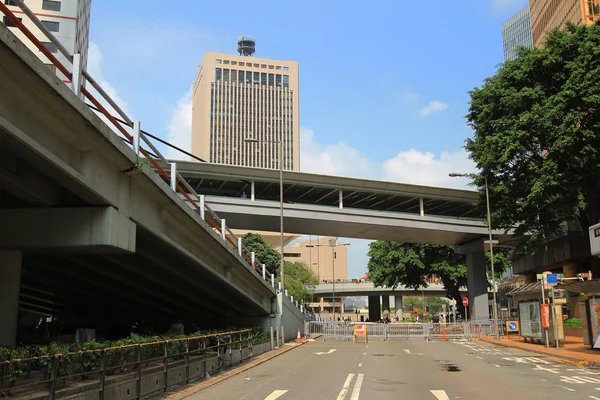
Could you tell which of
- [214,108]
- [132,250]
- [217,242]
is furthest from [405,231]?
[214,108]

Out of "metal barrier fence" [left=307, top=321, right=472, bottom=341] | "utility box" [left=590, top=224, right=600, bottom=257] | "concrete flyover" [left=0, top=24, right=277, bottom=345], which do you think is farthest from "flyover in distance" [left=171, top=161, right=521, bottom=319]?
"utility box" [left=590, top=224, right=600, bottom=257]

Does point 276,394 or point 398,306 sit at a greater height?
point 398,306

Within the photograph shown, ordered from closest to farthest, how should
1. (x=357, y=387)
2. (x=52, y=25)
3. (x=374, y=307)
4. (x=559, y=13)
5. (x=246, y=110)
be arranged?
(x=357, y=387) < (x=52, y=25) < (x=559, y=13) < (x=374, y=307) < (x=246, y=110)

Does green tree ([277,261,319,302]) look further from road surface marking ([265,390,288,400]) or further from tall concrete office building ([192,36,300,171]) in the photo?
tall concrete office building ([192,36,300,171])

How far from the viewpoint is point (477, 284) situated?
4953cm

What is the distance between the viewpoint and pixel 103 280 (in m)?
22.1

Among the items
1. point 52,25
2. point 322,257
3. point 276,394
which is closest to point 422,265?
point 52,25

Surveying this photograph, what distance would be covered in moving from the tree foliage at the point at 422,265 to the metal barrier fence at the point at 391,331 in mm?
16305

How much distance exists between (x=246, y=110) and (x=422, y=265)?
13740 cm

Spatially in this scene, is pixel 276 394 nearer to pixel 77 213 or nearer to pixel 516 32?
pixel 77 213

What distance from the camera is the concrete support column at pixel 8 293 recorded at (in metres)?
13.9

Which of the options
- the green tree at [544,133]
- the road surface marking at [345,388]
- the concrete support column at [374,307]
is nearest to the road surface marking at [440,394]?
the road surface marking at [345,388]

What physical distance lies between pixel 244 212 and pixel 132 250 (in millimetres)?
26807

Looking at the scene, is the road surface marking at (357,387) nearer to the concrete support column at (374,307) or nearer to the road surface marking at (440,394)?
the road surface marking at (440,394)
